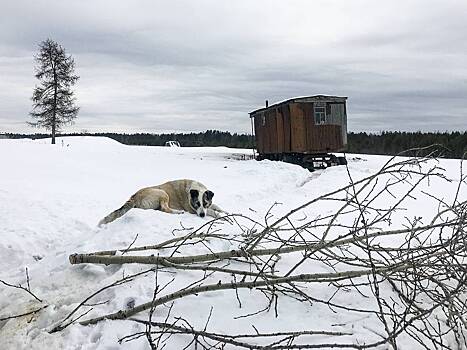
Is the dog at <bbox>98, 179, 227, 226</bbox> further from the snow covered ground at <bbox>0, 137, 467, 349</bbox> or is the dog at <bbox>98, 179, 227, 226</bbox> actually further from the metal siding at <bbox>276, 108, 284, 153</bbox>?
the metal siding at <bbox>276, 108, 284, 153</bbox>

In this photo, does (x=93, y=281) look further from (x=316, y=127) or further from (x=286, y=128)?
(x=286, y=128)

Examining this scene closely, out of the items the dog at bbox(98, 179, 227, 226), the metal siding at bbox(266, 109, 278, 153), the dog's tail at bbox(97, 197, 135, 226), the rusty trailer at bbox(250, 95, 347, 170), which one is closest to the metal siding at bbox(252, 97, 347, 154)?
the rusty trailer at bbox(250, 95, 347, 170)

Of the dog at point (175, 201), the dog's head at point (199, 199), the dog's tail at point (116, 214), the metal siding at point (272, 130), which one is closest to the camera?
the dog's tail at point (116, 214)

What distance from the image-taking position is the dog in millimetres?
8148

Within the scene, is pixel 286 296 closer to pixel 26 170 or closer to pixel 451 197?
pixel 451 197

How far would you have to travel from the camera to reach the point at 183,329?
339 centimetres

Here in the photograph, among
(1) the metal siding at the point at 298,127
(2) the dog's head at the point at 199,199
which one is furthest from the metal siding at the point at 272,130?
(2) the dog's head at the point at 199,199

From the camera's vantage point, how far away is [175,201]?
28.8 feet

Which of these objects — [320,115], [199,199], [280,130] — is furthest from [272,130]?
[199,199]

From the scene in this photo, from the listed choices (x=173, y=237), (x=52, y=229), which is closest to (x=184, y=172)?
(x=52, y=229)

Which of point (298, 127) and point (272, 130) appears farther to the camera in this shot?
point (272, 130)

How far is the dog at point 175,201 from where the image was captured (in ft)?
26.7

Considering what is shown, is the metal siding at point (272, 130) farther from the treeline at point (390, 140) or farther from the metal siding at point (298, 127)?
the treeline at point (390, 140)

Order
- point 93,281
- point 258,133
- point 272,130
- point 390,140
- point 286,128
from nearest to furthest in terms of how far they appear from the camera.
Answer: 1. point 93,281
2. point 286,128
3. point 272,130
4. point 258,133
5. point 390,140
